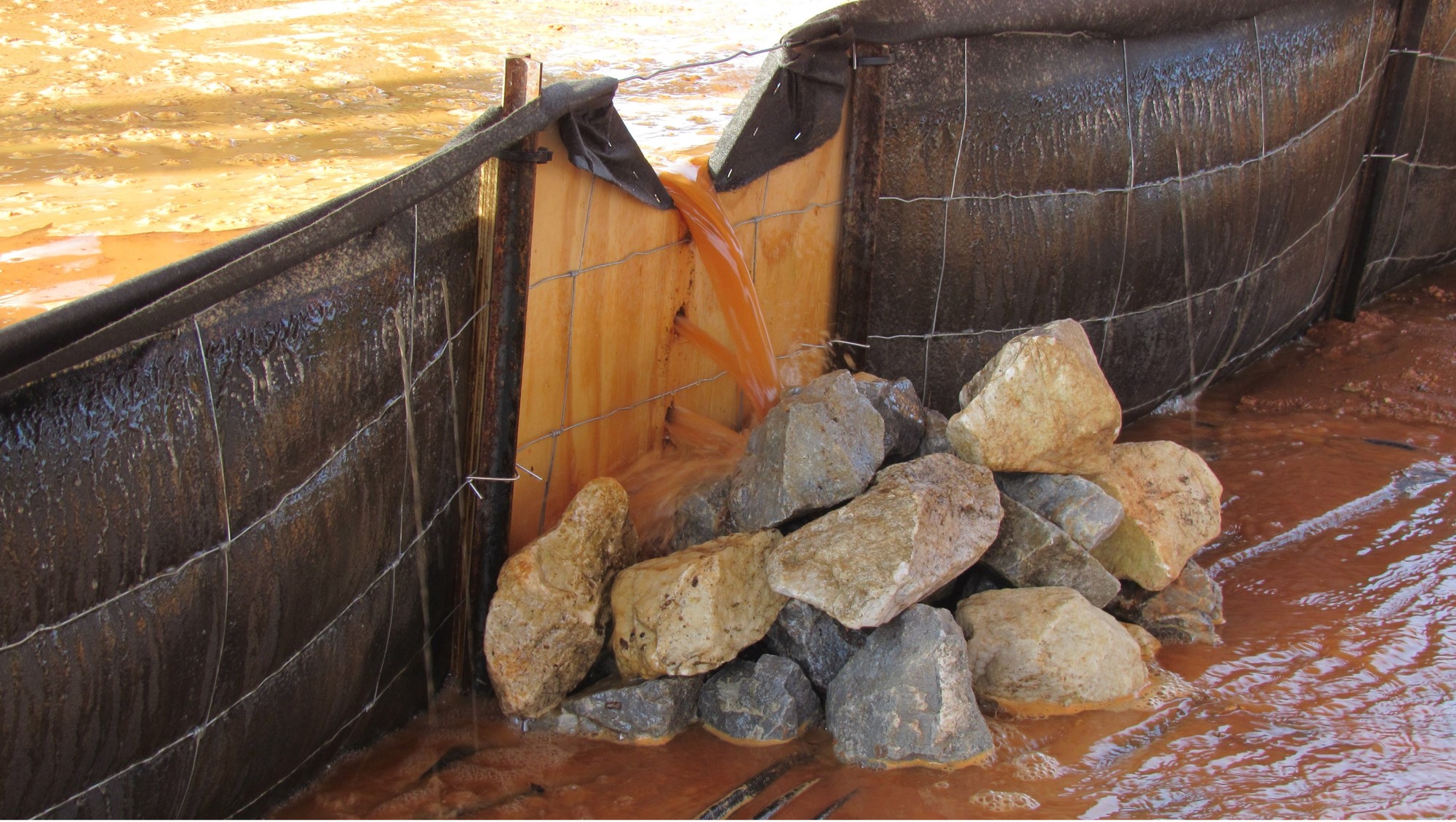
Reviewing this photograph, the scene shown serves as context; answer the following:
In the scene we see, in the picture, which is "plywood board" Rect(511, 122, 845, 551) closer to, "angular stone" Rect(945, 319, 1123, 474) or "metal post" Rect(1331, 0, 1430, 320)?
"angular stone" Rect(945, 319, 1123, 474)

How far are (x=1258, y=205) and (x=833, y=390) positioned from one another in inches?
120

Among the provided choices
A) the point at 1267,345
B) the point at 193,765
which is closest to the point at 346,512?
the point at 193,765

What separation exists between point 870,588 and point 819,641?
33 centimetres

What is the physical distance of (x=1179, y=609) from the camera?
3766 millimetres

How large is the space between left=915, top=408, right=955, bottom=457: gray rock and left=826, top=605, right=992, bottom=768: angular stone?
0.72 metres

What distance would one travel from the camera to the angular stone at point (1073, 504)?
359 centimetres

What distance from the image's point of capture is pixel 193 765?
2.55 metres

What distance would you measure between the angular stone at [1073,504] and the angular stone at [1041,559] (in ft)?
0.23

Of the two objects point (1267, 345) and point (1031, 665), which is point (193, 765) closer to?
point (1031, 665)

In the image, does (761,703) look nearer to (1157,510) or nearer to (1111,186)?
(1157,510)

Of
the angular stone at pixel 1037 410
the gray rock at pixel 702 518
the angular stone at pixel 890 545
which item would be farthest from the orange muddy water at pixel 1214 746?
the angular stone at pixel 1037 410

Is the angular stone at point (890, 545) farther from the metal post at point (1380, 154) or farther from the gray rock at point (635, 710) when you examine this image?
the metal post at point (1380, 154)

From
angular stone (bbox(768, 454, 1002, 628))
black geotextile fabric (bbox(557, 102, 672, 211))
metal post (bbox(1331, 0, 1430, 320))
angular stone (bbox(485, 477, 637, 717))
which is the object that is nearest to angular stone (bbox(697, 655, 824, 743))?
angular stone (bbox(768, 454, 1002, 628))

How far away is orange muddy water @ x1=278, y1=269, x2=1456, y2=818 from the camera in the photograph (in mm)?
2943
